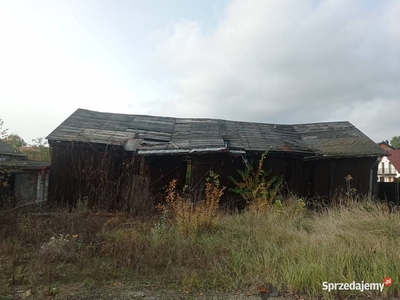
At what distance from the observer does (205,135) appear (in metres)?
11.1

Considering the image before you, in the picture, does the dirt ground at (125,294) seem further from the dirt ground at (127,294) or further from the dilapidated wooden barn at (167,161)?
the dilapidated wooden barn at (167,161)

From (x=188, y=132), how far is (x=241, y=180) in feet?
10.0

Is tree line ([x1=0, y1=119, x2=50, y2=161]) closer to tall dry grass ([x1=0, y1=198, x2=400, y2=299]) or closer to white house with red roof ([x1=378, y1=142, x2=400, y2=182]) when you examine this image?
tall dry grass ([x1=0, y1=198, x2=400, y2=299])

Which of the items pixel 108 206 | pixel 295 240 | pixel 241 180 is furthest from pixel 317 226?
pixel 108 206

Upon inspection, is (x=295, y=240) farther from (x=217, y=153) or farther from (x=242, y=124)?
(x=242, y=124)

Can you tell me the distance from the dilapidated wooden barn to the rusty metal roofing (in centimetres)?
3

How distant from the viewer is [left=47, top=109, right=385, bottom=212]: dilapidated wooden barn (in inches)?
377

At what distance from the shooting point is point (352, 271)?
4031mm

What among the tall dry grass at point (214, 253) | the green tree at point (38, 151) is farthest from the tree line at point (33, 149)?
the tall dry grass at point (214, 253)

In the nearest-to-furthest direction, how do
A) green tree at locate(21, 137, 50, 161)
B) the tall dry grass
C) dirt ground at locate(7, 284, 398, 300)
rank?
1. dirt ground at locate(7, 284, 398, 300)
2. the tall dry grass
3. green tree at locate(21, 137, 50, 161)

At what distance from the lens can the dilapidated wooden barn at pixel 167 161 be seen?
958 centimetres

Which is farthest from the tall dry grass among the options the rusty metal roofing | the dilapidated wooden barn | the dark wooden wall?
the rusty metal roofing

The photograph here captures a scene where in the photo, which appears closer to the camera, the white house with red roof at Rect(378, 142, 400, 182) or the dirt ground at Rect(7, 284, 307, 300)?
the dirt ground at Rect(7, 284, 307, 300)

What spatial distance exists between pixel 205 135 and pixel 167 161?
1917 millimetres
